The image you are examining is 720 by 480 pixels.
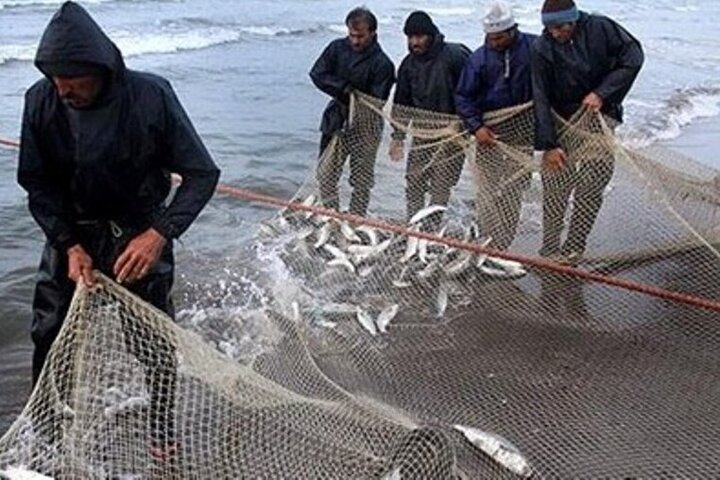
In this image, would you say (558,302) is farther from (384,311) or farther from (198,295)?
(198,295)

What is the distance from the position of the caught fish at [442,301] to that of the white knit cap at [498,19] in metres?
2.09

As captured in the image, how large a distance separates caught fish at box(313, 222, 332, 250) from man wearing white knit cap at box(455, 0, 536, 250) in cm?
143

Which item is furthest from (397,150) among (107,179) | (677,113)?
(677,113)

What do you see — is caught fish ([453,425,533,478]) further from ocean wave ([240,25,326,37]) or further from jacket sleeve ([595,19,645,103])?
ocean wave ([240,25,326,37])

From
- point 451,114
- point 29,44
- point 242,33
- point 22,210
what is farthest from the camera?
point 242,33

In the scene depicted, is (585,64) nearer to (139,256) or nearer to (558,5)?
(558,5)

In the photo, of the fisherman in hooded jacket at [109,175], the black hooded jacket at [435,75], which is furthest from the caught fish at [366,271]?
the fisherman in hooded jacket at [109,175]

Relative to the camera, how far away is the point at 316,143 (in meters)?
14.2

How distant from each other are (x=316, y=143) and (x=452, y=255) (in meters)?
6.95

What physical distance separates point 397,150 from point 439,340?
2461 millimetres

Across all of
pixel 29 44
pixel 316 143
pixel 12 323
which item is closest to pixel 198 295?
pixel 12 323

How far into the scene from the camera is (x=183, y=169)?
14.3 feet

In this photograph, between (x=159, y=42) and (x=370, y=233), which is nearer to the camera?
(x=370, y=233)

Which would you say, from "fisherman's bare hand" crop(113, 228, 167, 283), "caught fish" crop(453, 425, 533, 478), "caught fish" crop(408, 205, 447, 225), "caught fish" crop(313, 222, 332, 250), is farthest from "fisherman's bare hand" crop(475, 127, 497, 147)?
"fisherman's bare hand" crop(113, 228, 167, 283)
